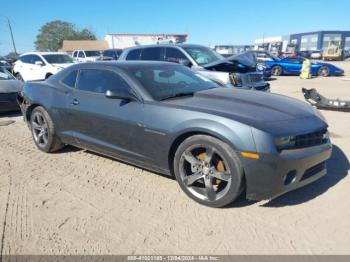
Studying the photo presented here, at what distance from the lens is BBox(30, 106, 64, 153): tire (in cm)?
507

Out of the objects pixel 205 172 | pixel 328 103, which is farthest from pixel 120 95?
pixel 328 103

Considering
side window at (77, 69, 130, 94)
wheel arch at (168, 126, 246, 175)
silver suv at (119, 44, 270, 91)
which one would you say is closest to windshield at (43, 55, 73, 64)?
silver suv at (119, 44, 270, 91)

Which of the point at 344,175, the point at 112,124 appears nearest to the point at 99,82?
the point at 112,124

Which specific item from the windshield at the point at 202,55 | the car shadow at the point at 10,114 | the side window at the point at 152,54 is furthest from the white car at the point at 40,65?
the windshield at the point at 202,55

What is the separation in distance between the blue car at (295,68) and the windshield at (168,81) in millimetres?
16903

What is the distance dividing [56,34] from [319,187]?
10239cm

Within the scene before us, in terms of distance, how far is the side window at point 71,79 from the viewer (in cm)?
477

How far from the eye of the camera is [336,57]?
44469 mm

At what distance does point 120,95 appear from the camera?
12.5 ft

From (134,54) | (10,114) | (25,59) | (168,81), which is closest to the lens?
(168,81)

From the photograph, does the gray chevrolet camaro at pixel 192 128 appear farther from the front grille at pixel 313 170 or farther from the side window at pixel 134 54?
the side window at pixel 134 54

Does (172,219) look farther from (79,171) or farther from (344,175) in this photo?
(344,175)

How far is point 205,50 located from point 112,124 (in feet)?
20.4

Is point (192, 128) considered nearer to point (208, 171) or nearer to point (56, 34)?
point (208, 171)
